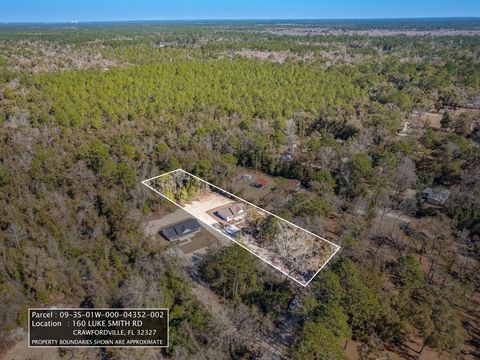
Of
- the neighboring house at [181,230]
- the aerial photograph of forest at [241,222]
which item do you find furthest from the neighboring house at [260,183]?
the neighboring house at [181,230]

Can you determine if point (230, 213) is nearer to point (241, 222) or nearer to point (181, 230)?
point (241, 222)

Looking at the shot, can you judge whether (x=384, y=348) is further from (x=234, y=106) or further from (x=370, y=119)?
(x=234, y=106)

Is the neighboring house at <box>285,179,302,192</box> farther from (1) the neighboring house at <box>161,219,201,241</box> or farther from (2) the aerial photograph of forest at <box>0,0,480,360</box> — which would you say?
(1) the neighboring house at <box>161,219,201,241</box>

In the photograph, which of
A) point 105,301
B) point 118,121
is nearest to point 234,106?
point 118,121

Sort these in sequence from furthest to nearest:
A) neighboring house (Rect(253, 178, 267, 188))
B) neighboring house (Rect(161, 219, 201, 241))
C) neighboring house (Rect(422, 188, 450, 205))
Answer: neighboring house (Rect(253, 178, 267, 188))
neighboring house (Rect(422, 188, 450, 205))
neighboring house (Rect(161, 219, 201, 241))

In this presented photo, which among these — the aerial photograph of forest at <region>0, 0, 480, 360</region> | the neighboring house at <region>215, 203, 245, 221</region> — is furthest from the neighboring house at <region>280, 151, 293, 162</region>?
the neighboring house at <region>215, 203, 245, 221</region>

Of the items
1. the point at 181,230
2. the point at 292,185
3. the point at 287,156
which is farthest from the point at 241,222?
the point at 287,156
